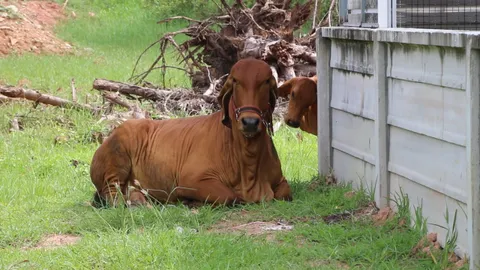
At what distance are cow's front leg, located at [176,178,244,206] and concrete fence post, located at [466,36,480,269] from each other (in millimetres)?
2740

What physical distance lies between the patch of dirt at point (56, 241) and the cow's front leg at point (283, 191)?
1757mm

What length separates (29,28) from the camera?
25.3m

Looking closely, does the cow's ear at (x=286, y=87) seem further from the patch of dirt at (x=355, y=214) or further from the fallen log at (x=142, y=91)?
the fallen log at (x=142, y=91)

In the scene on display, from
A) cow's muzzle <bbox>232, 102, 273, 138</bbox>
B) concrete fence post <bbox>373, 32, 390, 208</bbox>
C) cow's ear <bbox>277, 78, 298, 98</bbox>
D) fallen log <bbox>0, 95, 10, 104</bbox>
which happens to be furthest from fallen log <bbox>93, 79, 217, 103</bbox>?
concrete fence post <bbox>373, 32, 390, 208</bbox>

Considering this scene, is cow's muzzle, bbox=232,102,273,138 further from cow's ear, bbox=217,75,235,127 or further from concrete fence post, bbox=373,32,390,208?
concrete fence post, bbox=373,32,390,208

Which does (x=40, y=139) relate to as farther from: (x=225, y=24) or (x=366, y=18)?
(x=366, y=18)

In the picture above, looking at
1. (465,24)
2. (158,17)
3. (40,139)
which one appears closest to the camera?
(465,24)

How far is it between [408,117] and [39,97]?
7428mm

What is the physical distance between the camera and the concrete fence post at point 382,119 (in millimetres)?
6961

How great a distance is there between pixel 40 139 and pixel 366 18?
5.33 metres

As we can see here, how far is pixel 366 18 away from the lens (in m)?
7.71

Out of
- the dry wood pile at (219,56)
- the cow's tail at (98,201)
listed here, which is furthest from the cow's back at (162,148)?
the dry wood pile at (219,56)

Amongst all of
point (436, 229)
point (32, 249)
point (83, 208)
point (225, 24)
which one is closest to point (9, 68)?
point (225, 24)

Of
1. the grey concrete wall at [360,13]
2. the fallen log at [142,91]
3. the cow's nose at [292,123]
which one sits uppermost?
the grey concrete wall at [360,13]
